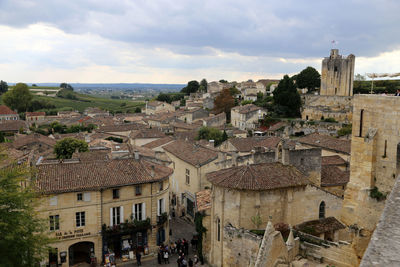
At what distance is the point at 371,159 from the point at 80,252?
2311 cm

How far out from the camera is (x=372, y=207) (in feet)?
50.1

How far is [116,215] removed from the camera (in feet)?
93.2

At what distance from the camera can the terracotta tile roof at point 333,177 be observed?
103 ft

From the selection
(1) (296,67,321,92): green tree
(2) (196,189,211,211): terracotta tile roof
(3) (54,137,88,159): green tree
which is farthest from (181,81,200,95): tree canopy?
(2) (196,189,211,211): terracotta tile roof

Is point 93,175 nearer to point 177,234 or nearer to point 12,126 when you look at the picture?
point 177,234

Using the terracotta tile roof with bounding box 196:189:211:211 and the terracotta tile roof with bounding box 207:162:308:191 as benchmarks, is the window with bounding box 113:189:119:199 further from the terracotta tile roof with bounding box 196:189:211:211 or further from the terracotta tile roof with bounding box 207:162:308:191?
the terracotta tile roof with bounding box 207:162:308:191

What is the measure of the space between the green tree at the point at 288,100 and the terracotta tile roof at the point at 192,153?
39486 millimetres

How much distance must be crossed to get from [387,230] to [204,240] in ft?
75.4

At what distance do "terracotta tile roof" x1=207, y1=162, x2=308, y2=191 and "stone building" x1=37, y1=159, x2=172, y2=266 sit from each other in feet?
21.3

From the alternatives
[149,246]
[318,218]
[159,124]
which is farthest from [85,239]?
[159,124]

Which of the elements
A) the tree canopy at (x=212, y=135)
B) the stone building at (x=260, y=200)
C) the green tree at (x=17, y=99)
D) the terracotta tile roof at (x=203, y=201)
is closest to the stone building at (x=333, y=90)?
the tree canopy at (x=212, y=135)

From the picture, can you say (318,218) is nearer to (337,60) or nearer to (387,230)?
(387,230)

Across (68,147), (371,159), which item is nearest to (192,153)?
(68,147)

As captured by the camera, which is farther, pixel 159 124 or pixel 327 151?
pixel 159 124
